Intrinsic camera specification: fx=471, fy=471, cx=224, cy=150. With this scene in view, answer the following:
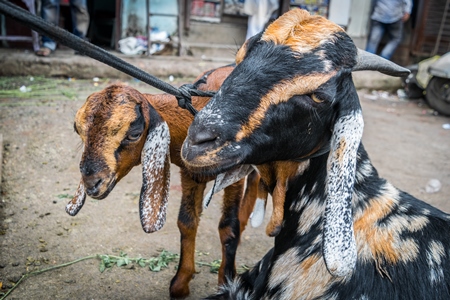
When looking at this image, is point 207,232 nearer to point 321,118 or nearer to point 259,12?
point 321,118

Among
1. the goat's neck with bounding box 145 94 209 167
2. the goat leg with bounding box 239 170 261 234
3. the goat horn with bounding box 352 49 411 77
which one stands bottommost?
the goat leg with bounding box 239 170 261 234

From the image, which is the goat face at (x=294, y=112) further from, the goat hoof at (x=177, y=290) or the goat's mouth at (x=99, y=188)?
the goat hoof at (x=177, y=290)

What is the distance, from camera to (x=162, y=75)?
29.2 feet

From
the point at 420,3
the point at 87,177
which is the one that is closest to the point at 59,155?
the point at 87,177

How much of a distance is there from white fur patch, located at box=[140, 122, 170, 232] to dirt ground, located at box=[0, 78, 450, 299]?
856mm

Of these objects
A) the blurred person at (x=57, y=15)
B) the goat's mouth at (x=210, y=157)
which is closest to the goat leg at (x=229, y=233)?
the goat's mouth at (x=210, y=157)

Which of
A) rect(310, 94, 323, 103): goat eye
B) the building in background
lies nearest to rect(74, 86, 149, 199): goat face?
rect(310, 94, 323, 103): goat eye

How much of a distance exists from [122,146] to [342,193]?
1.19 meters

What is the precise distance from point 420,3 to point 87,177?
11459 mm

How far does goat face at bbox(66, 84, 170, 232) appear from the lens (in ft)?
7.86

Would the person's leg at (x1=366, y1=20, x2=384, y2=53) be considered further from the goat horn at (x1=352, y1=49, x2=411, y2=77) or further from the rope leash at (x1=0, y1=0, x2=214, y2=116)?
the rope leash at (x1=0, y1=0, x2=214, y2=116)

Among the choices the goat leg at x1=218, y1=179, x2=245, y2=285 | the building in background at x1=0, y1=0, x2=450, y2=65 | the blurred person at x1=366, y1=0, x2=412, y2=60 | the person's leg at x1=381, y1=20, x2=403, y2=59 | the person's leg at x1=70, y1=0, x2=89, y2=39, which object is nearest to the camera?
the goat leg at x1=218, y1=179, x2=245, y2=285

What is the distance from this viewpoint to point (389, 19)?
34.4 feet

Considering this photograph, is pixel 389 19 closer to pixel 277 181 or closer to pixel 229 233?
pixel 229 233
